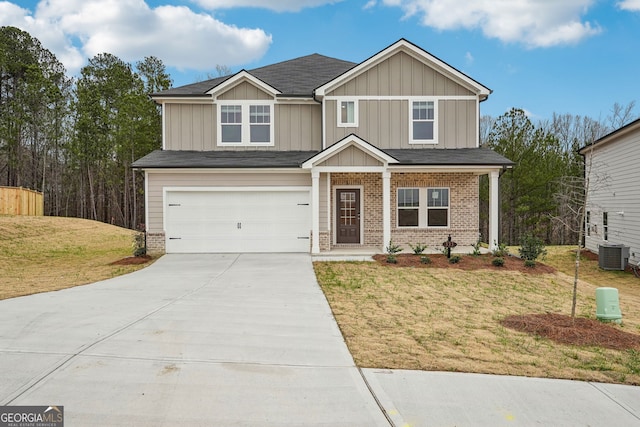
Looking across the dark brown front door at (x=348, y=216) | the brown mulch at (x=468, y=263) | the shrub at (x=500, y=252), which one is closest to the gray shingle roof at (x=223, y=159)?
the dark brown front door at (x=348, y=216)

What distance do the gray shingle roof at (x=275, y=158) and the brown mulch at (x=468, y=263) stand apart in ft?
10.3

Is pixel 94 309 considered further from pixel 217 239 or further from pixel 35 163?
pixel 35 163

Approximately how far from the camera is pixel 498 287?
35.0 ft

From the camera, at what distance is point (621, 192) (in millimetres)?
17531

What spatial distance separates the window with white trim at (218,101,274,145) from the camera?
1664 centimetres

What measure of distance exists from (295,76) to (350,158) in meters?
6.25

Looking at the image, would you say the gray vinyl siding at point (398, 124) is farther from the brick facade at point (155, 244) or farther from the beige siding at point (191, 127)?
the brick facade at point (155, 244)

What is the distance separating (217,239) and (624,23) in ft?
73.1

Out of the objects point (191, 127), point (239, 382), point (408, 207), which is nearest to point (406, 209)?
point (408, 207)

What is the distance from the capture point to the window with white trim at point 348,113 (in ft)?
53.5

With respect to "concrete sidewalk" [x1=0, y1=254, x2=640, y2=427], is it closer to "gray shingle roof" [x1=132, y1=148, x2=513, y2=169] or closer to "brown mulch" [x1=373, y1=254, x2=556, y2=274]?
"brown mulch" [x1=373, y1=254, x2=556, y2=274]

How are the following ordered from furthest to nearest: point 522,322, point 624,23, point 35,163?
1. point 35,163
2. point 624,23
3. point 522,322

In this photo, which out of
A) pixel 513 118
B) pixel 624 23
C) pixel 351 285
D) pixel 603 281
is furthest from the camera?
pixel 513 118

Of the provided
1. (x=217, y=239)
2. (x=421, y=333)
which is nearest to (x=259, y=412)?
(x=421, y=333)
